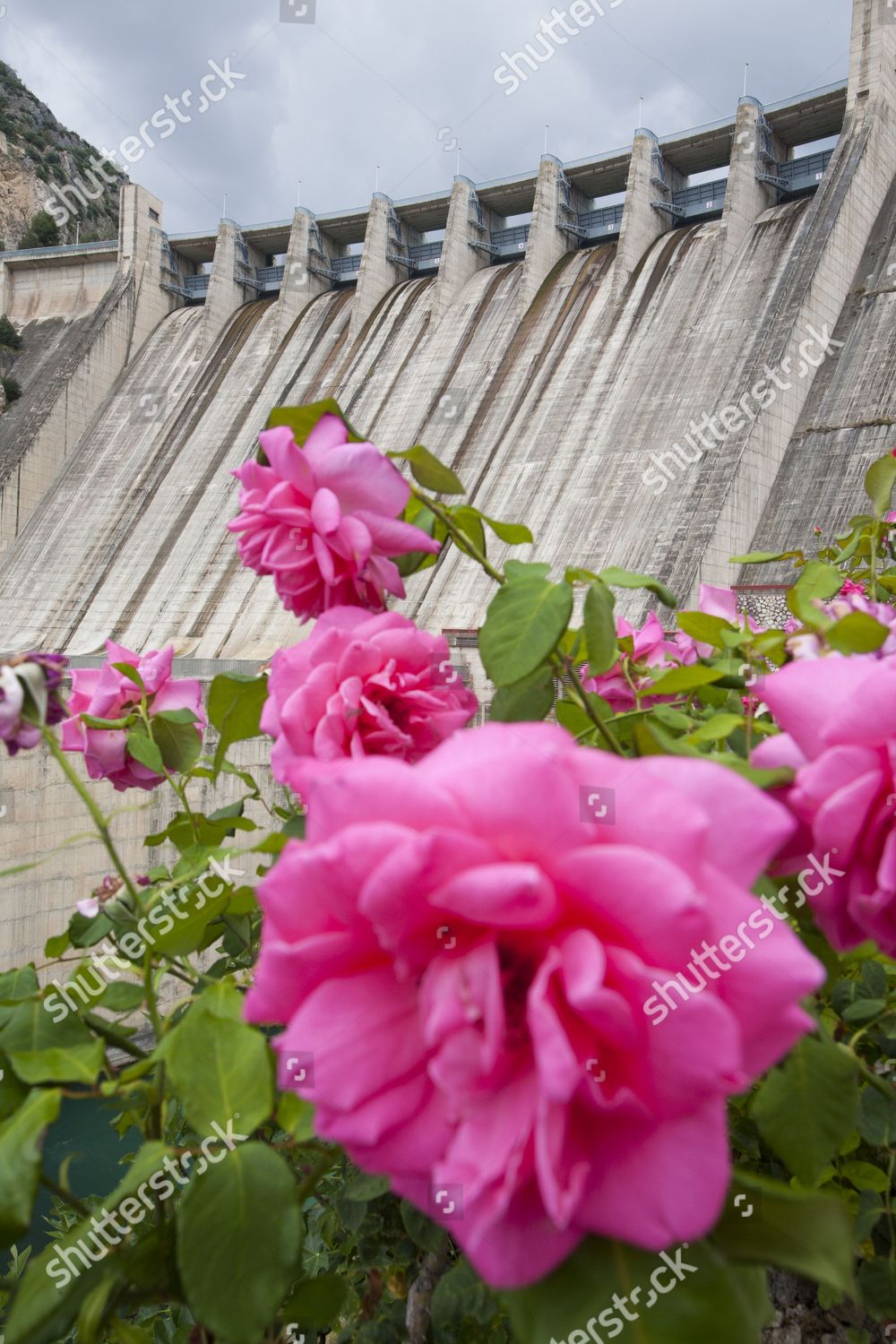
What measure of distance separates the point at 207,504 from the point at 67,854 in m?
8.14

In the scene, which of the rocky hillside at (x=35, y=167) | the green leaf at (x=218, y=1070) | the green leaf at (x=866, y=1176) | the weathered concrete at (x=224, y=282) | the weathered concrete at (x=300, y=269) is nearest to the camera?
the green leaf at (x=218, y=1070)

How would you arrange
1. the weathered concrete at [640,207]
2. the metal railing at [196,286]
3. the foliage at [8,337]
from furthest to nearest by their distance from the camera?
the metal railing at [196,286] → the foliage at [8,337] → the weathered concrete at [640,207]

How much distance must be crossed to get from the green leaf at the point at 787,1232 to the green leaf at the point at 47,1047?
27cm

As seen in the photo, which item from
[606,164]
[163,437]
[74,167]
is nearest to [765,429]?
[606,164]

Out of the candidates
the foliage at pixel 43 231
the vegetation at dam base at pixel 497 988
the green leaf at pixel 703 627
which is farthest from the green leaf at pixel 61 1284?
the foliage at pixel 43 231

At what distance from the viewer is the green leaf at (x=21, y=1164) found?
40 centimetres

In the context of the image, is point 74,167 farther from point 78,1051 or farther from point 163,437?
point 78,1051

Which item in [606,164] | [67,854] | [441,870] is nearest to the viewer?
[441,870]

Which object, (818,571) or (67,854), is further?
(67,854)

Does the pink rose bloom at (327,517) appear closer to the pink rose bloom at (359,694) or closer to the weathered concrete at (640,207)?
the pink rose bloom at (359,694)

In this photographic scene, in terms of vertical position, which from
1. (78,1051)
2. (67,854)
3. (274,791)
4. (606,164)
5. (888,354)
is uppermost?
(606,164)

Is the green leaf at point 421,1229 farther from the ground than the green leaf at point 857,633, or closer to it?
closer to it

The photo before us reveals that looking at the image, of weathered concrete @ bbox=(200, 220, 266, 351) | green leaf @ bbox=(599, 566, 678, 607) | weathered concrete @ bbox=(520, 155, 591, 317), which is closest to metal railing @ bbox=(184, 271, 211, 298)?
weathered concrete @ bbox=(200, 220, 266, 351)

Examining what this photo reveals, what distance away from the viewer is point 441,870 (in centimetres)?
33
